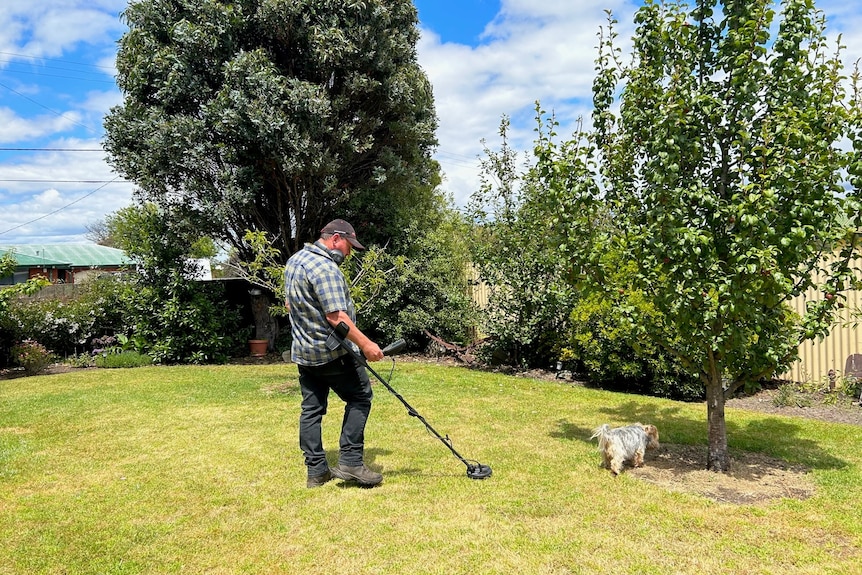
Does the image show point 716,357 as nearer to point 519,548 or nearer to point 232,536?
point 519,548

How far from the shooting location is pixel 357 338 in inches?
Answer: 161

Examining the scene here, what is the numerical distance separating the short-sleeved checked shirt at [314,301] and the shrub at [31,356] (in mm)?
9381

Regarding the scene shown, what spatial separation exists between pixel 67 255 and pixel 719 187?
3296cm

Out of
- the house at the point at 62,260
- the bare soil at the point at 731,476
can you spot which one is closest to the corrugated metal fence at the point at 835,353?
the bare soil at the point at 731,476

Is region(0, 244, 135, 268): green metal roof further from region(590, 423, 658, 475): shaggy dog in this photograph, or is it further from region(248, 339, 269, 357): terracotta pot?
region(590, 423, 658, 475): shaggy dog

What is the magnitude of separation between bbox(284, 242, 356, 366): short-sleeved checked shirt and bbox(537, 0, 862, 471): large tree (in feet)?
6.31

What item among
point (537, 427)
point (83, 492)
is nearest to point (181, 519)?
point (83, 492)

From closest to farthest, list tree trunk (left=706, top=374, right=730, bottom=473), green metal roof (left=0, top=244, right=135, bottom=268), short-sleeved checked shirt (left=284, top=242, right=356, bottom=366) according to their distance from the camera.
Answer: short-sleeved checked shirt (left=284, top=242, right=356, bottom=366)
tree trunk (left=706, top=374, right=730, bottom=473)
green metal roof (left=0, top=244, right=135, bottom=268)

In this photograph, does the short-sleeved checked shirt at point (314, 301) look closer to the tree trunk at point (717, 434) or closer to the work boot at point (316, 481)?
the work boot at point (316, 481)

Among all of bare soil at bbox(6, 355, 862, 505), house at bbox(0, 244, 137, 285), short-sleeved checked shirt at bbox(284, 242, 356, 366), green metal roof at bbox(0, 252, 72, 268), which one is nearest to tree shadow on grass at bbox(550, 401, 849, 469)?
bare soil at bbox(6, 355, 862, 505)

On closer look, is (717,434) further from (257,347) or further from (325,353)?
(257,347)

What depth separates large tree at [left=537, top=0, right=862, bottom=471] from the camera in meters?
3.95

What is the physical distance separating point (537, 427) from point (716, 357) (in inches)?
84.1

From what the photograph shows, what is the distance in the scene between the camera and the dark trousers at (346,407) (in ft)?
14.5
